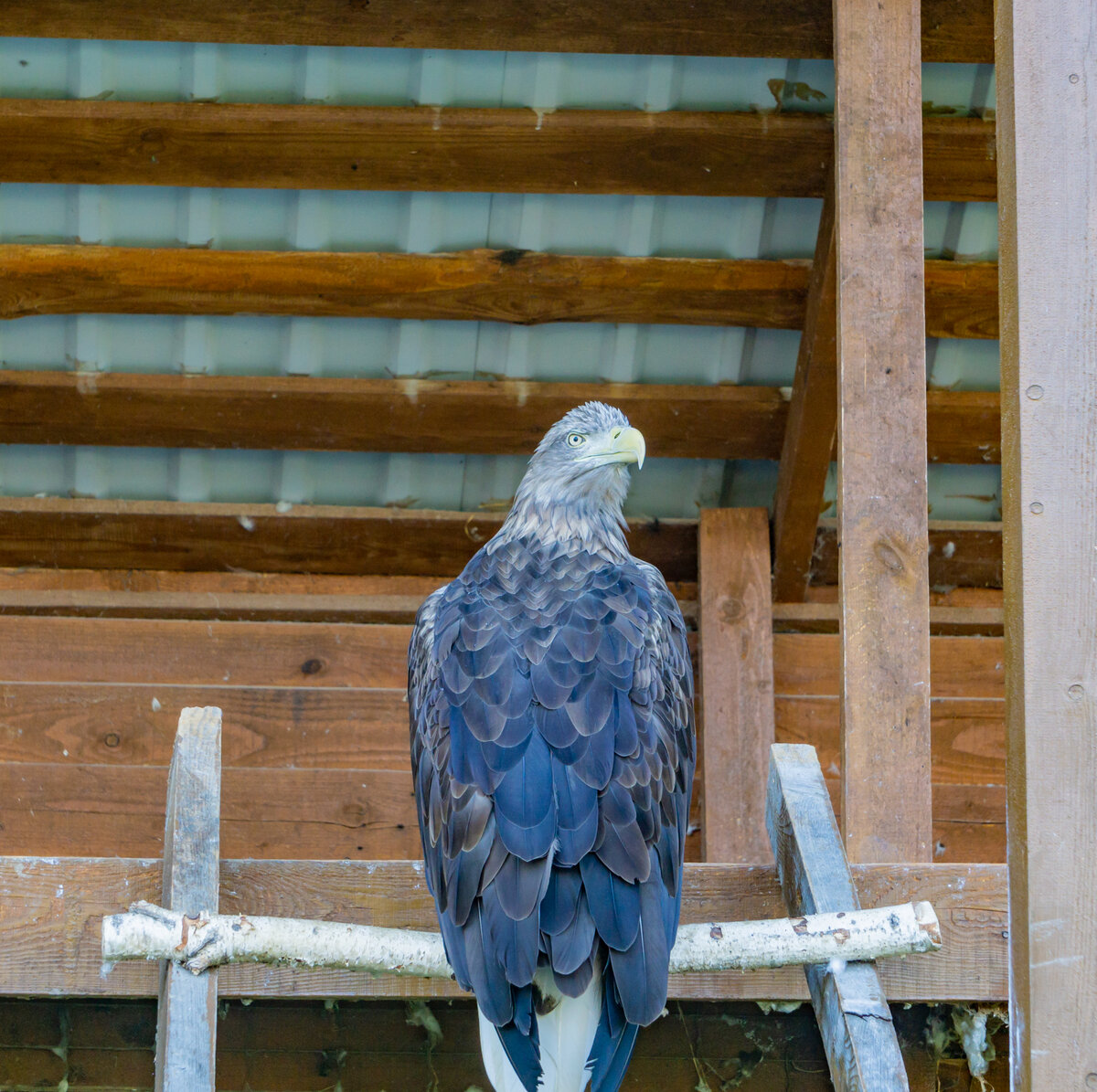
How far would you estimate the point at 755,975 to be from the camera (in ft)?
8.61

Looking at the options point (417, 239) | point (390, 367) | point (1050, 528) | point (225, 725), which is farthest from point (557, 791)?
point (225, 725)

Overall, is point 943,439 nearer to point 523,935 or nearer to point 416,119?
point 416,119

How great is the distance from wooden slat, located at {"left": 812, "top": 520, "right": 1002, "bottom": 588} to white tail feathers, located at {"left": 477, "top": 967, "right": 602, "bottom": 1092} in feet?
10.0

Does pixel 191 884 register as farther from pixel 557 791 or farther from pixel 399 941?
pixel 557 791

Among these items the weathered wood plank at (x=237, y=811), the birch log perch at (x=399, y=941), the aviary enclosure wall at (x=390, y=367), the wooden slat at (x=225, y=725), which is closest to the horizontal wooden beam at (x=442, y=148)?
the aviary enclosure wall at (x=390, y=367)

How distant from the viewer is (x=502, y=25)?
12.7 feet

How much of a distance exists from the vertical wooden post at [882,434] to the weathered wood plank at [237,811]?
2.35 metres

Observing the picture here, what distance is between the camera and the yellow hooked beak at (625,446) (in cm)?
338

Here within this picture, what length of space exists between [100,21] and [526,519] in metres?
1.91

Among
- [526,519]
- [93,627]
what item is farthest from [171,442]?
[526,519]

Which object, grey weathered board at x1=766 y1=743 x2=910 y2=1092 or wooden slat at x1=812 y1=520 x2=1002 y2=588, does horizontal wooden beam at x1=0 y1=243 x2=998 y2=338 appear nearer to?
wooden slat at x1=812 y1=520 x2=1002 y2=588

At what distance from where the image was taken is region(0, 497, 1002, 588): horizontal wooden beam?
503 centimetres

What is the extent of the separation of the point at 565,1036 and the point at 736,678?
2.65 metres

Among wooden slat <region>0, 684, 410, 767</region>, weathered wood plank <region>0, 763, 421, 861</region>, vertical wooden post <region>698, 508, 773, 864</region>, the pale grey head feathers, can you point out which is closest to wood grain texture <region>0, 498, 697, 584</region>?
vertical wooden post <region>698, 508, 773, 864</region>
